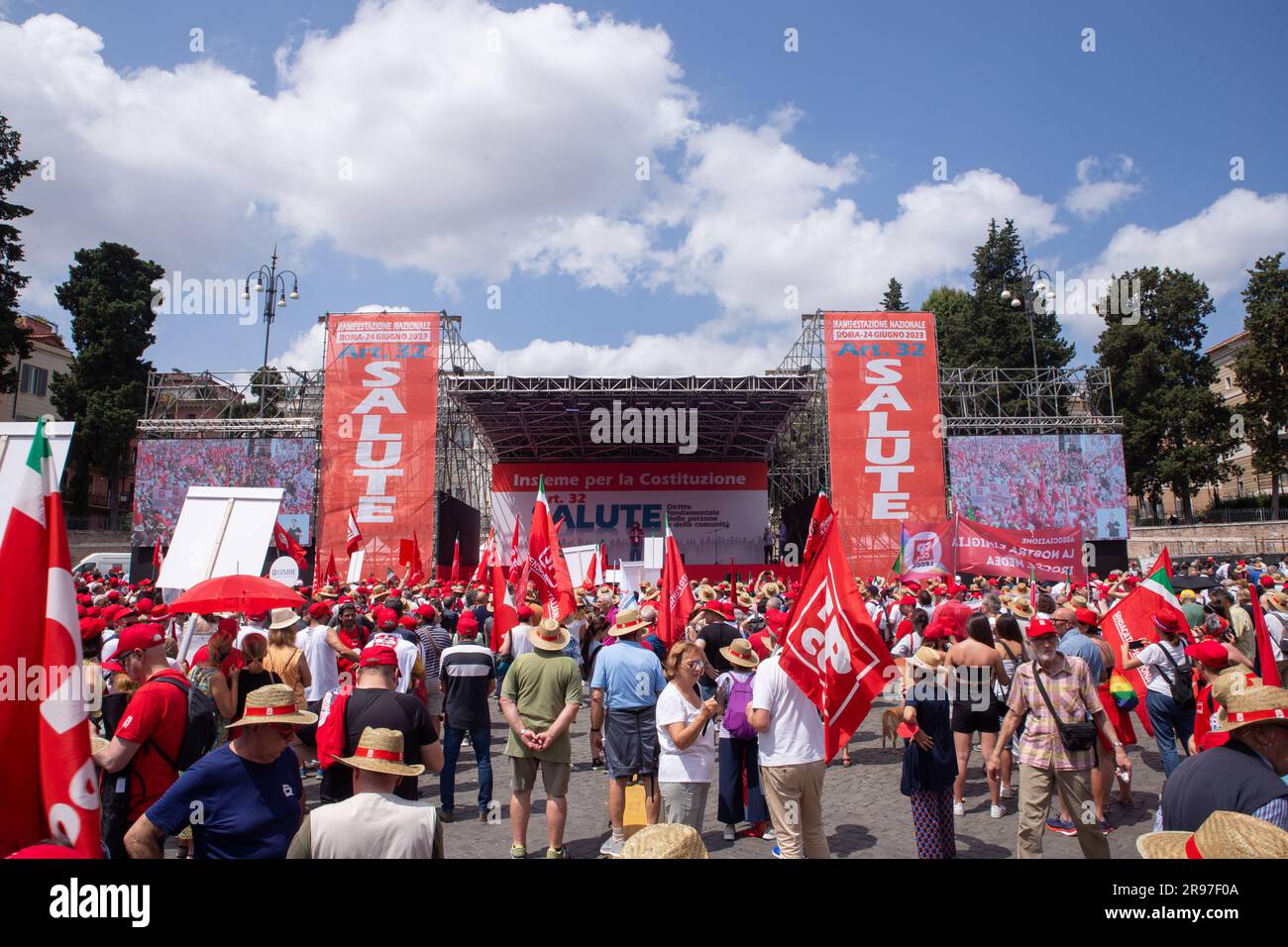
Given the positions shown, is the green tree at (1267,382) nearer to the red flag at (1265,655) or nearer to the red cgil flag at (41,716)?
the red flag at (1265,655)

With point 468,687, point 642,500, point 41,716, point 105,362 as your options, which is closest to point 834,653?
point 468,687

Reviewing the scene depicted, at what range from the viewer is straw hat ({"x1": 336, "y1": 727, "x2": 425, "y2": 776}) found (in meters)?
2.42

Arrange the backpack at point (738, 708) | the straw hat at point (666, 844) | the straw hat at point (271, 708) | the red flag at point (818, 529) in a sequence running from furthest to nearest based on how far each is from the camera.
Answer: the backpack at point (738, 708), the red flag at point (818, 529), the straw hat at point (271, 708), the straw hat at point (666, 844)

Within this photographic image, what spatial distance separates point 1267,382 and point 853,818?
117 ft

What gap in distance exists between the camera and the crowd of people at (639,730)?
2.61 metres

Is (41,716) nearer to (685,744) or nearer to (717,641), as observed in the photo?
(685,744)

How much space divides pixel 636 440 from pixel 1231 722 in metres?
24.8

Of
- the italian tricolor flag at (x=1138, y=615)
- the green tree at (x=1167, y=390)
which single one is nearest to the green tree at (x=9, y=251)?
the italian tricolor flag at (x=1138, y=615)

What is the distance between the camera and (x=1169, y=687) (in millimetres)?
5652

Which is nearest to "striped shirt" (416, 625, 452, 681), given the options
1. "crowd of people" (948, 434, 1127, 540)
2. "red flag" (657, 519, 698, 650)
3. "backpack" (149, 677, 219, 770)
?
"red flag" (657, 519, 698, 650)

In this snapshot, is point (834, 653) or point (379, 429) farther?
point (379, 429)

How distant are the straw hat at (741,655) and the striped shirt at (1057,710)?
1.63 m

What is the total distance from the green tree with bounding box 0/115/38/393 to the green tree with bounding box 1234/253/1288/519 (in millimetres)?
45236
